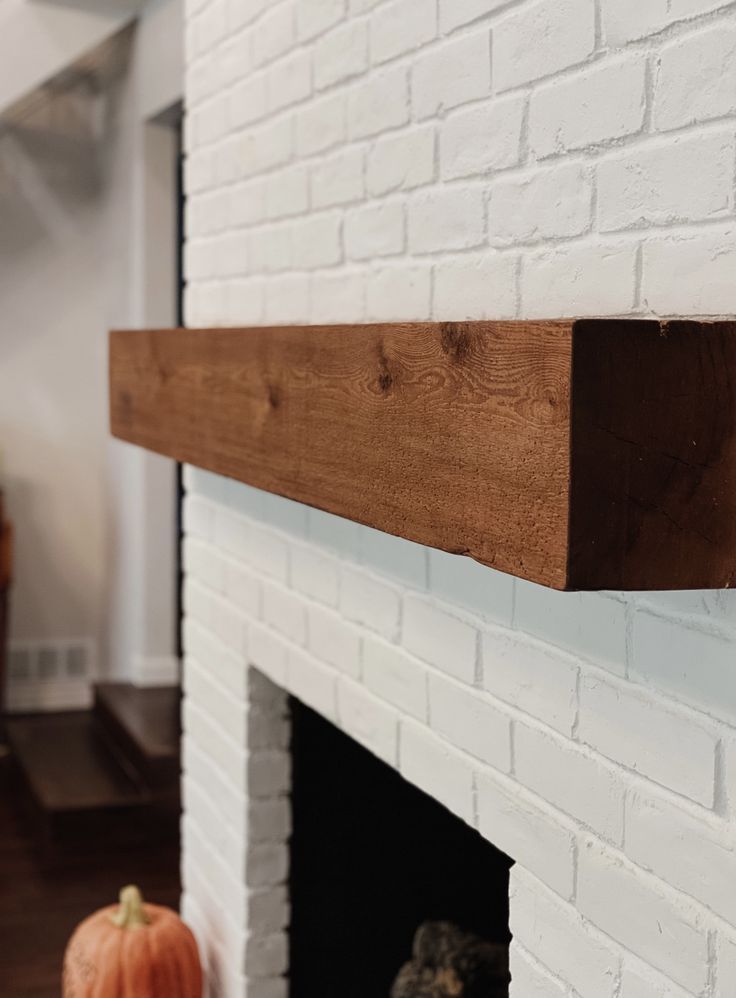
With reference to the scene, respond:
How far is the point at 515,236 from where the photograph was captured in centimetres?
136

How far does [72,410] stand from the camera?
17.7 feet

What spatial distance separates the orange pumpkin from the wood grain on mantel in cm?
134

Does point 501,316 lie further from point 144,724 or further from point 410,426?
point 144,724

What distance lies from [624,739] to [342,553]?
68 cm

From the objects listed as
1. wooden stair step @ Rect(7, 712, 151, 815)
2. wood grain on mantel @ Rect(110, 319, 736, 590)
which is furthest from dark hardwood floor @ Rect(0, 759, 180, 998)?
wood grain on mantel @ Rect(110, 319, 736, 590)

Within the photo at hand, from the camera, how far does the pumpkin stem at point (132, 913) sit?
100 inches

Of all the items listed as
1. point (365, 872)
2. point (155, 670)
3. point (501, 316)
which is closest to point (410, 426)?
point (501, 316)

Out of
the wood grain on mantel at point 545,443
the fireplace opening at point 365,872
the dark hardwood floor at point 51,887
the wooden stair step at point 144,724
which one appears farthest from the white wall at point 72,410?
the wood grain on mantel at point 545,443

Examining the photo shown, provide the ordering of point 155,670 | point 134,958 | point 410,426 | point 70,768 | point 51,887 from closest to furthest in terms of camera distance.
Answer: point 410,426, point 134,958, point 51,887, point 70,768, point 155,670

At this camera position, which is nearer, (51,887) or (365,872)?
(365,872)

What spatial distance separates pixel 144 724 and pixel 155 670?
587 millimetres

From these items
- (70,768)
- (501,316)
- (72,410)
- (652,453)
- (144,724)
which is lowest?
(70,768)

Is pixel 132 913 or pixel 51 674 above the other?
pixel 132 913

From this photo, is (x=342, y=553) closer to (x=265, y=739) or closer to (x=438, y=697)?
(x=438, y=697)
